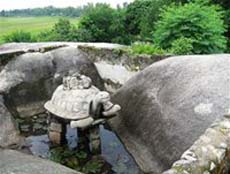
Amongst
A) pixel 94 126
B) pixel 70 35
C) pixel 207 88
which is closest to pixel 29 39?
pixel 70 35

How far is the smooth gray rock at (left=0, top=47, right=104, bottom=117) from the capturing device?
11773 mm

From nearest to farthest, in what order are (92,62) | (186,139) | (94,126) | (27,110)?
(186,139) → (94,126) → (27,110) → (92,62)

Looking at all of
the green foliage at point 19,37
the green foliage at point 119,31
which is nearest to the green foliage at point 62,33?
the green foliage at point 19,37

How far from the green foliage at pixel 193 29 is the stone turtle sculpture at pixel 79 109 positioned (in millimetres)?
3977

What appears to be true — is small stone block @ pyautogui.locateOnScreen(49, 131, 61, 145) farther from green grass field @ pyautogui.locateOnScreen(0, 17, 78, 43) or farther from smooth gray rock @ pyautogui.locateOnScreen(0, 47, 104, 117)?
green grass field @ pyautogui.locateOnScreen(0, 17, 78, 43)

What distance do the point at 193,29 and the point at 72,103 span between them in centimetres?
506

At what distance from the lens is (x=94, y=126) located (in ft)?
29.2

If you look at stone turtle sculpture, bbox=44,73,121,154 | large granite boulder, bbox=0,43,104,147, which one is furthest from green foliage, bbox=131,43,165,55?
stone turtle sculpture, bbox=44,73,121,154

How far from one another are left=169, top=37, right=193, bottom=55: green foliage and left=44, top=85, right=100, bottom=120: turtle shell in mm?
3111

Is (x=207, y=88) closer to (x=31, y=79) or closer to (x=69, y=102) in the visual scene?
(x=69, y=102)

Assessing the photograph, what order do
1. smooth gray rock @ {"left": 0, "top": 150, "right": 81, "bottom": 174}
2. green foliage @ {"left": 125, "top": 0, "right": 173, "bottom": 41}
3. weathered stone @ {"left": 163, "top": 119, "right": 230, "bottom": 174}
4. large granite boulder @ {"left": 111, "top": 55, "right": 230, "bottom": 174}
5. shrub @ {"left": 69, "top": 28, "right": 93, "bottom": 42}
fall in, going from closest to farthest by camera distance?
weathered stone @ {"left": 163, "top": 119, "right": 230, "bottom": 174} → large granite boulder @ {"left": 111, "top": 55, "right": 230, "bottom": 174} → smooth gray rock @ {"left": 0, "top": 150, "right": 81, "bottom": 174} → shrub @ {"left": 69, "top": 28, "right": 93, "bottom": 42} → green foliage @ {"left": 125, "top": 0, "right": 173, "bottom": 41}

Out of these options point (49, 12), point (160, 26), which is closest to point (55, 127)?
point (160, 26)

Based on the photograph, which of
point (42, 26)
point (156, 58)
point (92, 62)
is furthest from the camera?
point (42, 26)

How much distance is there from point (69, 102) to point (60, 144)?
47.6 inches
